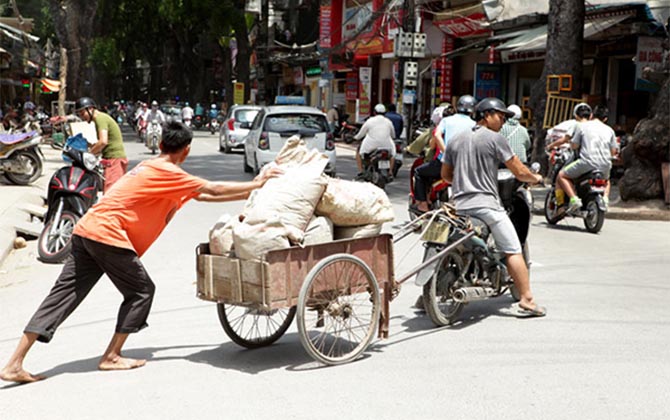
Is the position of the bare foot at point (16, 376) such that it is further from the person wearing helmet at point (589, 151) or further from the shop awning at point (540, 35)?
the shop awning at point (540, 35)

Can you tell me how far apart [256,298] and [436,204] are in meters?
5.96

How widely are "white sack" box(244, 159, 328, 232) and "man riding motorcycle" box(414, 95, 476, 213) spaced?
5.36m

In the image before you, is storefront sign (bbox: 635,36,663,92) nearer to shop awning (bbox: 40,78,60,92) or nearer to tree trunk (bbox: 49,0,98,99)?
tree trunk (bbox: 49,0,98,99)

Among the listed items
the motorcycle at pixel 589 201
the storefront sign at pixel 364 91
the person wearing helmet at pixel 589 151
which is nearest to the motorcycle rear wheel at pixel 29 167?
the motorcycle at pixel 589 201

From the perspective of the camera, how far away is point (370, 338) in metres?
5.46

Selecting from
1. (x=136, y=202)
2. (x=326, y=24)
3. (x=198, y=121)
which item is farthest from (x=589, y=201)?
(x=198, y=121)

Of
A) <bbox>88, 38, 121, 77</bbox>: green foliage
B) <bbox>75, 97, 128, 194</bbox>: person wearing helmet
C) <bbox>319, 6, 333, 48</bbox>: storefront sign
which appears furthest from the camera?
<bbox>319, 6, 333, 48</bbox>: storefront sign

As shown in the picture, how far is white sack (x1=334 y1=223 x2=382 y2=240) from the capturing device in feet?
18.3

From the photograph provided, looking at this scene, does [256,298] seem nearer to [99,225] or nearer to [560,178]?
[99,225]

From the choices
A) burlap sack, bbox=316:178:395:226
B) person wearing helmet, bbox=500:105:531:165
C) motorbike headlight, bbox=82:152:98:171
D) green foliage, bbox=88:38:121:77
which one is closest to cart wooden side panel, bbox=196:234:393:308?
burlap sack, bbox=316:178:395:226

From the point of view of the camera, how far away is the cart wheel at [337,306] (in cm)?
514

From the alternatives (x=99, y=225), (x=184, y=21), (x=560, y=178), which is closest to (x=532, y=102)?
(x=560, y=178)

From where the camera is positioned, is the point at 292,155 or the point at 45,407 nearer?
the point at 45,407

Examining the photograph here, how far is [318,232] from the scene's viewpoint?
5.37 m
